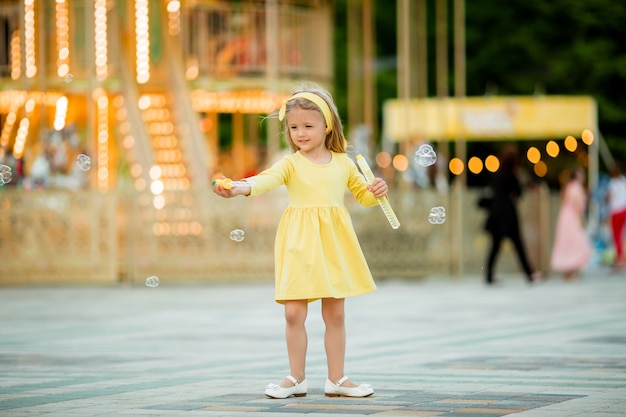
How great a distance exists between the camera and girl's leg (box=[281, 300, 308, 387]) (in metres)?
8.15

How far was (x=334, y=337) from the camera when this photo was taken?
8234mm

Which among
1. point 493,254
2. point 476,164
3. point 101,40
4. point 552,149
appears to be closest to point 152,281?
point 493,254

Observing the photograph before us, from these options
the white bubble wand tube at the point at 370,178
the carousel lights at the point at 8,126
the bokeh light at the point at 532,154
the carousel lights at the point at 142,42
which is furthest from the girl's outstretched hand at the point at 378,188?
the bokeh light at the point at 532,154

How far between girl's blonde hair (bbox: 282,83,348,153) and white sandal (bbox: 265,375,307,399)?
4.33ft

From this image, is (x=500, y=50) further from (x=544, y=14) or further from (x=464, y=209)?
(x=464, y=209)

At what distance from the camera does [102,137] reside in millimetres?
26141

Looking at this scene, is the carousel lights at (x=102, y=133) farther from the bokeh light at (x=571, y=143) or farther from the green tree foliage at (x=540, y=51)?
the green tree foliage at (x=540, y=51)

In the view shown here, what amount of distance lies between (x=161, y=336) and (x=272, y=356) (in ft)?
7.59

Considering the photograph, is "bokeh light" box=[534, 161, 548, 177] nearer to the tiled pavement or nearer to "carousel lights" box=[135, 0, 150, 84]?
"carousel lights" box=[135, 0, 150, 84]

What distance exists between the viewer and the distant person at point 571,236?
23.0 m

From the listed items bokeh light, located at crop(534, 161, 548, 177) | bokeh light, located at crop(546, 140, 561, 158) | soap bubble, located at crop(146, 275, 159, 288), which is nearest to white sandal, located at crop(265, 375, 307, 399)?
soap bubble, located at crop(146, 275, 159, 288)

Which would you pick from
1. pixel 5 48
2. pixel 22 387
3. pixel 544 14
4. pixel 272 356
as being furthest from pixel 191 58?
pixel 544 14

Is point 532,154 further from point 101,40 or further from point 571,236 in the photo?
point 571,236

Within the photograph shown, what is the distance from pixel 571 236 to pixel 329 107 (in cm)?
1541
